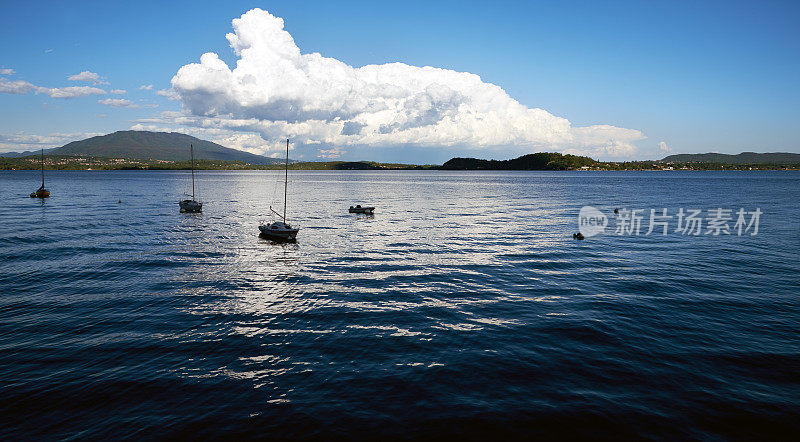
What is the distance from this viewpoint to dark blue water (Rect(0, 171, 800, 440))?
16156 millimetres

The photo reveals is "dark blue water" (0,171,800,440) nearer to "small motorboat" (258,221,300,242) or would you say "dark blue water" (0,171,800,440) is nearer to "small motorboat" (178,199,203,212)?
"small motorboat" (258,221,300,242)

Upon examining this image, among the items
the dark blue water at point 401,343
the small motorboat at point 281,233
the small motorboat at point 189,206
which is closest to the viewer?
the dark blue water at point 401,343

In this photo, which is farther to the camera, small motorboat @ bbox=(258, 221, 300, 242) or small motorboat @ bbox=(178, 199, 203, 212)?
small motorboat @ bbox=(178, 199, 203, 212)

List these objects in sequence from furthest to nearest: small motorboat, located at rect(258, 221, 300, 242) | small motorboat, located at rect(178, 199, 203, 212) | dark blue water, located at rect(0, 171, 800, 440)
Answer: small motorboat, located at rect(178, 199, 203, 212)
small motorboat, located at rect(258, 221, 300, 242)
dark blue water, located at rect(0, 171, 800, 440)

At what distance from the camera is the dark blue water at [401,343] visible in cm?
1616

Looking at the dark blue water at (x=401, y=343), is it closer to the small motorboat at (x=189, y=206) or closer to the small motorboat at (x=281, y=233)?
the small motorboat at (x=281, y=233)

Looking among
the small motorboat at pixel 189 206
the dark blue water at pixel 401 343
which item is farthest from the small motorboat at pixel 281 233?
the small motorboat at pixel 189 206

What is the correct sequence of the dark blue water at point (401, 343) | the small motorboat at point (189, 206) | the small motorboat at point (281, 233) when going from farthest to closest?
the small motorboat at point (189, 206) → the small motorboat at point (281, 233) → the dark blue water at point (401, 343)

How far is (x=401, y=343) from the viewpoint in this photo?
23031mm

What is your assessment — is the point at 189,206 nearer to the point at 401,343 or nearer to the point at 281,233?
the point at 281,233

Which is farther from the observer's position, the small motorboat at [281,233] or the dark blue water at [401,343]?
the small motorboat at [281,233]

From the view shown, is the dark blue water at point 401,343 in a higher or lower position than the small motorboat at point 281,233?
lower

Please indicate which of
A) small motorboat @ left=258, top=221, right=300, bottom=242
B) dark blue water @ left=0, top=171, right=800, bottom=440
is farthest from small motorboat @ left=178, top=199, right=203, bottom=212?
small motorboat @ left=258, top=221, right=300, bottom=242

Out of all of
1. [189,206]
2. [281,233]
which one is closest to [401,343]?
[281,233]
